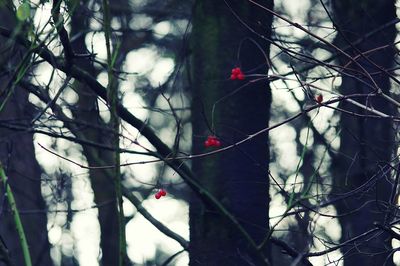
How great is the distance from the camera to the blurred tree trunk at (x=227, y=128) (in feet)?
19.1

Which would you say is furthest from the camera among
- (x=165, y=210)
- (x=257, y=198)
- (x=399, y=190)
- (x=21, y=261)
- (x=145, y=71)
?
(x=165, y=210)

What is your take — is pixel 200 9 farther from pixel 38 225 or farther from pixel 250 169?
pixel 38 225

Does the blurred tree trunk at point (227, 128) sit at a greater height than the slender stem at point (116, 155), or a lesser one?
greater

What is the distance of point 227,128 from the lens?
598 centimetres

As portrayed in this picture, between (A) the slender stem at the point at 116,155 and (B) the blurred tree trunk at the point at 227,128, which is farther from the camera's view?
(B) the blurred tree trunk at the point at 227,128

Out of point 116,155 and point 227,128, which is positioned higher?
point 227,128

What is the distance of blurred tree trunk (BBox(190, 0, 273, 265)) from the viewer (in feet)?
19.1

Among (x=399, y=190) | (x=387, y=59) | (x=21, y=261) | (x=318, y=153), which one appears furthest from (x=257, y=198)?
(x=318, y=153)

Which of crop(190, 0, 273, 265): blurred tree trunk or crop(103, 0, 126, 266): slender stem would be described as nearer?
crop(103, 0, 126, 266): slender stem

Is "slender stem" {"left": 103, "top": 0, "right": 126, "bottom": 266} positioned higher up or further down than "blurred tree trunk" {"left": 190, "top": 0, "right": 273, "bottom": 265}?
further down

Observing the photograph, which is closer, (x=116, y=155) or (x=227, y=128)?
(x=116, y=155)

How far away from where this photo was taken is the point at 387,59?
7199 millimetres

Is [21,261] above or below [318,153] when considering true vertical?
below

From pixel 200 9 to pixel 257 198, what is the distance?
1.54 m
